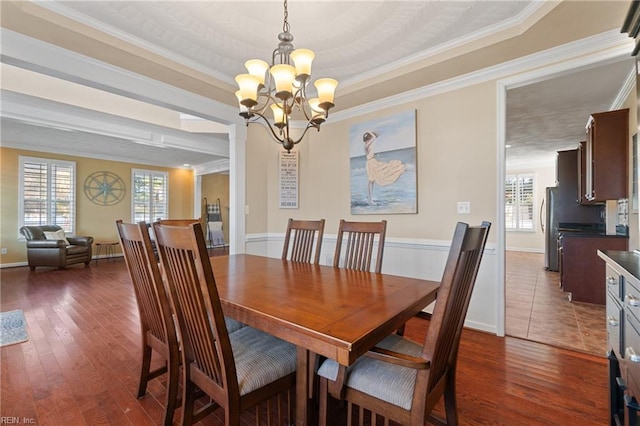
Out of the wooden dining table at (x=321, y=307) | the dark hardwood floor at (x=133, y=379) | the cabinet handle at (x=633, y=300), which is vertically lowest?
the dark hardwood floor at (x=133, y=379)

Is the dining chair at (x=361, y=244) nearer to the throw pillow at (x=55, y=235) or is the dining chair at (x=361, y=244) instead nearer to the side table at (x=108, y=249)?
the throw pillow at (x=55, y=235)

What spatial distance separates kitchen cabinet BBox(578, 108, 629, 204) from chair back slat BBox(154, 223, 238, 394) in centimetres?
412

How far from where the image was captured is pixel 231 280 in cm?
170

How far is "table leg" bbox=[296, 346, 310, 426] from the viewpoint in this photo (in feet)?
3.75

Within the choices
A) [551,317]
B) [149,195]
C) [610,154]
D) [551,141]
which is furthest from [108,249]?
[551,141]

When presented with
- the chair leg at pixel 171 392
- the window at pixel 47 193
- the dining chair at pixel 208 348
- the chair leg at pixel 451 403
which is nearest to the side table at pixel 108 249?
the window at pixel 47 193

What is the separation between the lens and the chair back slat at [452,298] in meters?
0.94

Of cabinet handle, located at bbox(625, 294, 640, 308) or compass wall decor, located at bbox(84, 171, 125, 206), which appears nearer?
cabinet handle, located at bbox(625, 294, 640, 308)

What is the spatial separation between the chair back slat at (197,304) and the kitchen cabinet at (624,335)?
1.43 m

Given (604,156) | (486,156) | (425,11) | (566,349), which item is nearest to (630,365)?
(566,349)

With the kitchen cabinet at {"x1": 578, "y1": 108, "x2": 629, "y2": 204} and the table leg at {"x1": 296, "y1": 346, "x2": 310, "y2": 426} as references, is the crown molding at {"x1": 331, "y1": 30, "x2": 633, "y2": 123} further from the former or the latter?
the table leg at {"x1": 296, "y1": 346, "x2": 310, "y2": 426}

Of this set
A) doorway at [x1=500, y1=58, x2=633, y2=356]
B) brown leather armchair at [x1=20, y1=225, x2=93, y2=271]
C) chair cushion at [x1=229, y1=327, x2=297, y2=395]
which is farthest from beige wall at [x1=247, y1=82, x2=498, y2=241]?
brown leather armchair at [x1=20, y1=225, x2=93, y2=271]

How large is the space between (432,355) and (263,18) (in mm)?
2484

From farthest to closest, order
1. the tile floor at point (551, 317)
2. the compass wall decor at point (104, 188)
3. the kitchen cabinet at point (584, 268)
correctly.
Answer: the compass wall decor at point (104, 188), the kitchen cabinet at point (584, 268), the tile floor at point (551, 317)
